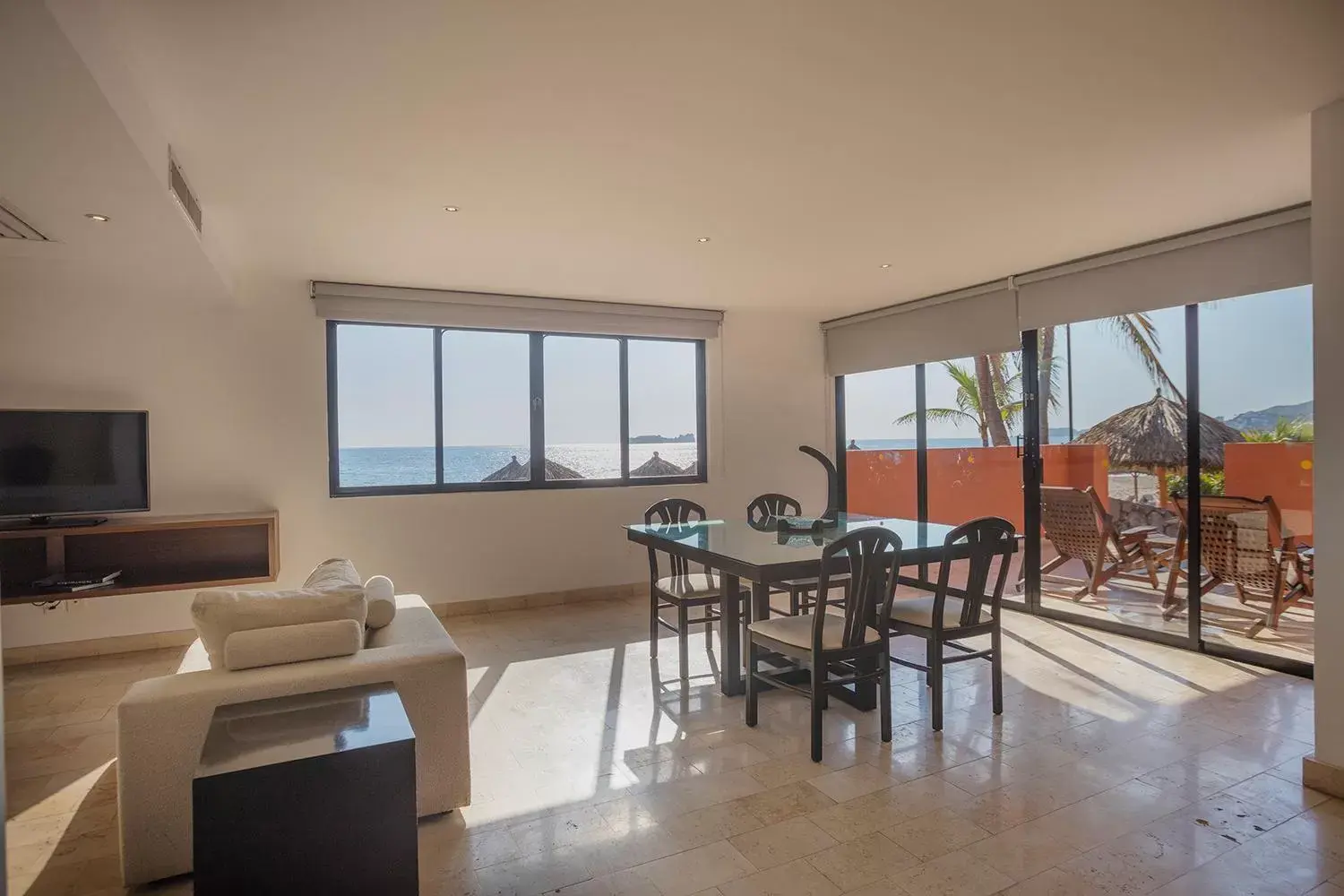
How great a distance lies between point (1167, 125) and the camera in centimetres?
273

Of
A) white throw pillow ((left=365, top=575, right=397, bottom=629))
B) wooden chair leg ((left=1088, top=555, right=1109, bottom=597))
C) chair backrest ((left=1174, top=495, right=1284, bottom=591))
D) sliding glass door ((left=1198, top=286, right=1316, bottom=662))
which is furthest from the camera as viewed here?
wooden chair leg ((left=1088, top=555, right=1109, bottom=597))

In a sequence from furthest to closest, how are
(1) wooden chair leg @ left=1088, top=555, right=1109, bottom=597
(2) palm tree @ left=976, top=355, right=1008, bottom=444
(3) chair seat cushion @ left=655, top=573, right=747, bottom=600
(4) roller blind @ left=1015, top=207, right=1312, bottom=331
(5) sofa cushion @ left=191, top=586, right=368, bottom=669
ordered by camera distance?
(2) palm tree @ left=976, top=355, right=1008, bottom=444
(1) wooden chair leg @ left=1088, top=555, right=1109, bottom=597
(3) chair seat cushion @ left=655, top=573, right=747, bottom=600
(4) roller blind @ left=1015, top=207, right=1312, bottom=331
(5) sofa cushion @ left=191, top=586, right=368, bottom=669

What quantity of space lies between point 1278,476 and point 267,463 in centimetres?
589

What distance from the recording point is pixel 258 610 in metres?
2.33

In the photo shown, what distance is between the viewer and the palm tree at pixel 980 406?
17.5 feet

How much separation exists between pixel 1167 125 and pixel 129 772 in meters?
3.97

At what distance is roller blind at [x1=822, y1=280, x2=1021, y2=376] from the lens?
5.18 metres

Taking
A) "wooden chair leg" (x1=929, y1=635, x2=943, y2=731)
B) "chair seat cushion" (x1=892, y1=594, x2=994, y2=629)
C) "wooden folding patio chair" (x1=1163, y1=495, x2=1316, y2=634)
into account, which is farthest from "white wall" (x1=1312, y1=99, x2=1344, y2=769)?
"wooden folding patio chair" (x1=1163, y1=495, x2=1316, y2=634)

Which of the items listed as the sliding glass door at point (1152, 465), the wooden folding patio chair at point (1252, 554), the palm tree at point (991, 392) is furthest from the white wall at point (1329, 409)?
the palm tree at point (991, 392)

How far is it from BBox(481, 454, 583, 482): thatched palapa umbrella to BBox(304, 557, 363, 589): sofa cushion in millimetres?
2596

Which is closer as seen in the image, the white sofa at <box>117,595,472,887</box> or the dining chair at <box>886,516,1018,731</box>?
the white sofa at <box>117,595,472,887</box>

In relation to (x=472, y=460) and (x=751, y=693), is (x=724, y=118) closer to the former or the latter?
(x=751, y=693)

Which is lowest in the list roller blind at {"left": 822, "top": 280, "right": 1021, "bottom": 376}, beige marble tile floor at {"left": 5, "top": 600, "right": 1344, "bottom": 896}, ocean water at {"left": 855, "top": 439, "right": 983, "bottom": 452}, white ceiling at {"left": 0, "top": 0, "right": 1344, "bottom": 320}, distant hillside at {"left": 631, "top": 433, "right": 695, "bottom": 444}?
beige marble tile floor at {"left": 5, "top": 600, "right": 1344, "bottom": 896}

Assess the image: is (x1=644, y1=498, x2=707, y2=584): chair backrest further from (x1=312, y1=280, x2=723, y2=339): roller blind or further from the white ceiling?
(x1=312, y1=280, x2=723, y2=339): roller blind
